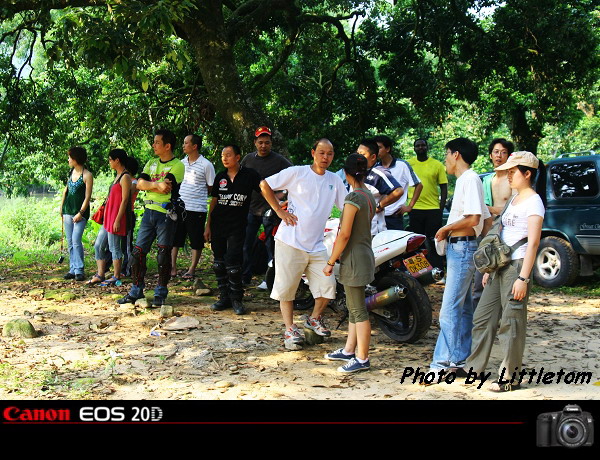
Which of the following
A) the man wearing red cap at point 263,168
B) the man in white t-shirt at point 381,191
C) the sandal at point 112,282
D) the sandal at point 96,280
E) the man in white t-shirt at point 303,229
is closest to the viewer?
the man in white t-shirt at point 303,229

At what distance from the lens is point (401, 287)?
6152 millimetres

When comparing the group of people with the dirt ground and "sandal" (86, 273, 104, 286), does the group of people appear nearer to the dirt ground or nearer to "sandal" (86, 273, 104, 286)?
"sandal" (86, 273, 104, 286)

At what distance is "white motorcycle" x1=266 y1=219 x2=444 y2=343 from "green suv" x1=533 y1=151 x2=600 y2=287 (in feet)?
11.9

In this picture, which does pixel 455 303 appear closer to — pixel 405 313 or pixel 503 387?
pixel 503 387

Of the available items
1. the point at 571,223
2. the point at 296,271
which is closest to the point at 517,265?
the point at 296,271

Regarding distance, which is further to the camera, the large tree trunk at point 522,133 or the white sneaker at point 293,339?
the large tree trunk at point 522,133

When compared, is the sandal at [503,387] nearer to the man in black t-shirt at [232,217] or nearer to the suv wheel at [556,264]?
the man in black t-shirt at [232,217]

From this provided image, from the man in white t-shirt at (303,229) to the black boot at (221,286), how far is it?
142 centimetres

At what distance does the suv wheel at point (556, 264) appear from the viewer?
9.24 metres

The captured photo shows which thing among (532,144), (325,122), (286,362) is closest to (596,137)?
(532,144)

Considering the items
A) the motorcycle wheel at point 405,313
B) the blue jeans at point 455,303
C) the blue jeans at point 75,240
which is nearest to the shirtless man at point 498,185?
the blue jeans at point 455,303

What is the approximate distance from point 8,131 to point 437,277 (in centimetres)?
763

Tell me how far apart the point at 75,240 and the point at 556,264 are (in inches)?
258

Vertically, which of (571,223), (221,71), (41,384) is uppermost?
(221,71)
